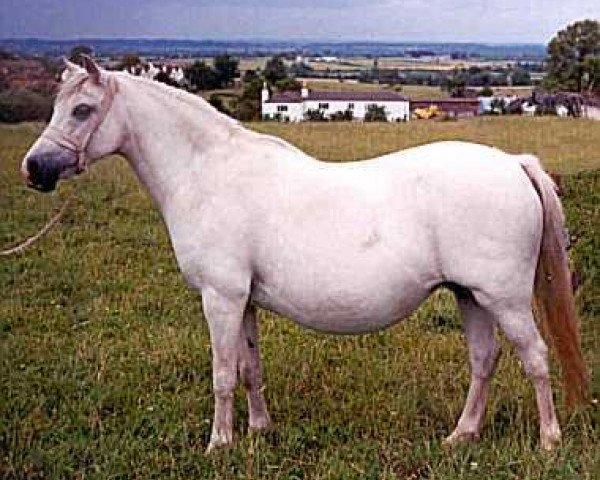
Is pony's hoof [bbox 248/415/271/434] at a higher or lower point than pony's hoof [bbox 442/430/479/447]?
lower

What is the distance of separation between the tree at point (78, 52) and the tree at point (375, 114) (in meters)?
11.7

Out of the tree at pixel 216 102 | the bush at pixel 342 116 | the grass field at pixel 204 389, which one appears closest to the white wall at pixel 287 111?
the bush at pixel 342 116

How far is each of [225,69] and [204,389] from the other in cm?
363

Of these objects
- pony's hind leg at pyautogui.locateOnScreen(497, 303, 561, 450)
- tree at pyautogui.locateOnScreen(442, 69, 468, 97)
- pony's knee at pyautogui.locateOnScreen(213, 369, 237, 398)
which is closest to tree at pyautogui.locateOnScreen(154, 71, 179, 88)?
pony's knee at pyautogui.locateOnScreen(213, 369, 237, 398)

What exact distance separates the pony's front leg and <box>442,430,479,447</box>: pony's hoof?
1.00 metres

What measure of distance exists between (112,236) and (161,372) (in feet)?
14.0

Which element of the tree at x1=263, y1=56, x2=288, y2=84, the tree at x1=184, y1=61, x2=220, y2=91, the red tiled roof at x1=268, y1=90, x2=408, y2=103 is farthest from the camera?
the red tiled roof at x1=268, y1=90, x2=408, y2=103

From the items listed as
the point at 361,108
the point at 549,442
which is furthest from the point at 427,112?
the point at 549,442

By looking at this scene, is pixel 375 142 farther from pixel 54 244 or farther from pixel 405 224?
pixel 405 224

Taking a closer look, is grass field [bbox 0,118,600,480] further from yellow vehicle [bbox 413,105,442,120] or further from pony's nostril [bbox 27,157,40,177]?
yellow vehicle [bbox 413,105,442,120]

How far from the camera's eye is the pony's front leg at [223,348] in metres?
4.17

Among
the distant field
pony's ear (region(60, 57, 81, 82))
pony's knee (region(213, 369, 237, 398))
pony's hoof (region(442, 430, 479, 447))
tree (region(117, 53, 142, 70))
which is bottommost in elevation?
the distant field

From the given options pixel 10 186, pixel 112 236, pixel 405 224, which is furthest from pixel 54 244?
pixel 405 224

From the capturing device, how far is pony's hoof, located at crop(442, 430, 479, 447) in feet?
14.1
